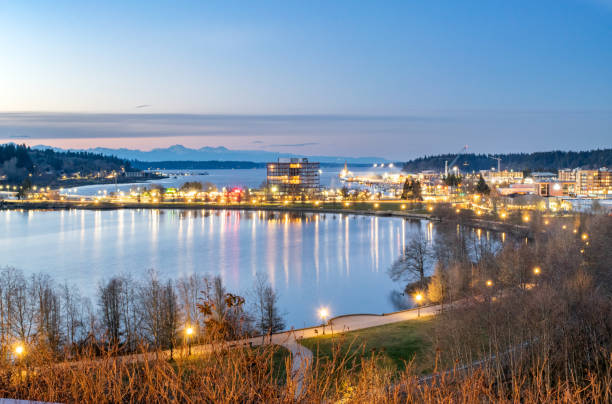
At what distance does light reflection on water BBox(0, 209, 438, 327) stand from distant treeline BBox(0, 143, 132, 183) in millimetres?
36730

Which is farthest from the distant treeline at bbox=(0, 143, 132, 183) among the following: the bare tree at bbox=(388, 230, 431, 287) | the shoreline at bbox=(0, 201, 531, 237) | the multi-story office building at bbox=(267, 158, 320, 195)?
the bare tree at bbox=(388, 230, 431, 287)

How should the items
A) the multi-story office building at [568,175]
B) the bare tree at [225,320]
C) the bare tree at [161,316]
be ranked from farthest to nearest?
the multi-story office building at [568,175]
the bare tree at [161,316]
the bare tree at [225,320]

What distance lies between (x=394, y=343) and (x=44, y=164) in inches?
3627

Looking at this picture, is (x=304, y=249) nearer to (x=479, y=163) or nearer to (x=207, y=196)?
(x=207, y=196)

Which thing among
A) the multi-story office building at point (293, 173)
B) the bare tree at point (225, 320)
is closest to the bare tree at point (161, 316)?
the bare tree at point (225, 320)

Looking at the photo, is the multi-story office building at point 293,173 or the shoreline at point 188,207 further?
the multi-story office building at point 293,173

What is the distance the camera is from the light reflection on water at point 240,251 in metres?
16.3

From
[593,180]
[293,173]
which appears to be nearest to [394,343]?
[593,180]

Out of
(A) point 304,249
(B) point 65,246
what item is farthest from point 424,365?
(B) point 65,246

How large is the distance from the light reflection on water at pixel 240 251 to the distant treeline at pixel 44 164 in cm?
3673

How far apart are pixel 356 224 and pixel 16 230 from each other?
828 inches

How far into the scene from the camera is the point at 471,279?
45.0 ft

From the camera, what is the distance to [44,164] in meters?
87.7

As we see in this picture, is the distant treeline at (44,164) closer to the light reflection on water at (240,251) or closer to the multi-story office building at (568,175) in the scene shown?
the light reflection on water at (240,251)
